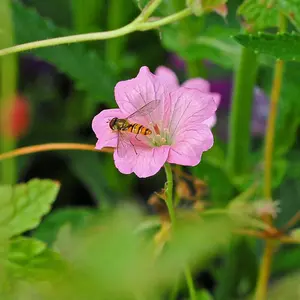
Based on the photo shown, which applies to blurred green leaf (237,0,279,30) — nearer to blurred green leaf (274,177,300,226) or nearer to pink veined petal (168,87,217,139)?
pink veined petal (168,87,217,139)

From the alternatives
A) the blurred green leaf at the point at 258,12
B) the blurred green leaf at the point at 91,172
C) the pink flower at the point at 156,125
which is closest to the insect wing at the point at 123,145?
the pink flower at the point at 156,125

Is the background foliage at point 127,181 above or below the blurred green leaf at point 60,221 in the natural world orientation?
above

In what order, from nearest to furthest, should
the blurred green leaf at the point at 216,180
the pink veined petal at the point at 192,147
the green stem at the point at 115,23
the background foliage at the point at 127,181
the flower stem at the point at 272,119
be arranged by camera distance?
the background foliage at the point at 127,181 < the pink veined petal at the point at 192,147 < the flower stem at the point at 272,119 < the blurred green leaf at the point at 216,180 < the green stem at the point at 115,23

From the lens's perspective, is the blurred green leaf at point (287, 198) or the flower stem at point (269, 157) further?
the blurred green leaf at point (287, 198)

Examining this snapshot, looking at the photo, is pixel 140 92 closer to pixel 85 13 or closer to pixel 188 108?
pixel 188 108

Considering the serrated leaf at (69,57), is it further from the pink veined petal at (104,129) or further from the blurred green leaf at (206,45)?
the pink veined petal at (104,129)

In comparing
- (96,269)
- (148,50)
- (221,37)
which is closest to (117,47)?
(148,50)
